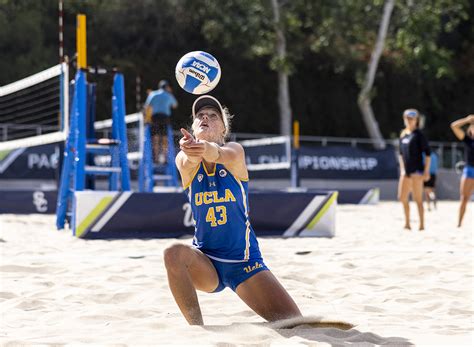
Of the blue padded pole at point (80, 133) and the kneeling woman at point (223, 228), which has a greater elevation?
the blue padded pole at point (80, 133)

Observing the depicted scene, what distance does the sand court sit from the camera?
3514mm

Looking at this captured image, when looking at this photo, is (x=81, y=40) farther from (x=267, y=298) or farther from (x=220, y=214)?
(x=267, y=298)

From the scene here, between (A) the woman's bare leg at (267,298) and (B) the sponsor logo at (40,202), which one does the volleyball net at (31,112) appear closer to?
(B) the sponsor logo at (40,202)

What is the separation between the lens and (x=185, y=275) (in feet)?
11.8

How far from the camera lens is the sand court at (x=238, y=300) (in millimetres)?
3514

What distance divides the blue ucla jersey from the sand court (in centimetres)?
35

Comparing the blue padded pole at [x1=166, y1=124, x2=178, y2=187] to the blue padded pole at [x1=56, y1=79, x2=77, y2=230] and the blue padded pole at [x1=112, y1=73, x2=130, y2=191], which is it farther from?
the blue padded pole at [x1=56, y1=79, x2=77, y2=230]

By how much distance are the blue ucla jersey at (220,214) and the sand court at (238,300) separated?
13.6 inches

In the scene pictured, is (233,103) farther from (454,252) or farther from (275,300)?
(275,300)

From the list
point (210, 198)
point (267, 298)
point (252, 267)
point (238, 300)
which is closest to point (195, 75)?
point (210, 198)

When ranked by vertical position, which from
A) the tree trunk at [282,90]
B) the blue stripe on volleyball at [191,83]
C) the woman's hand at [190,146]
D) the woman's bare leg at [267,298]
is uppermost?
the tree trunk at [282,90]

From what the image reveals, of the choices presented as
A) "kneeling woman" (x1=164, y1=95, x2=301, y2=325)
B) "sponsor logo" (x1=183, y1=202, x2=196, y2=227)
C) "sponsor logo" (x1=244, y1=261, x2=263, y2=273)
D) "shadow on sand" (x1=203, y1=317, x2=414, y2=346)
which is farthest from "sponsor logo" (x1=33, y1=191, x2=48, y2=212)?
"shadow on sand" (x1=203, y1=317, x2=414, y2=346)

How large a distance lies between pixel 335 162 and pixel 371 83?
4.20 meters

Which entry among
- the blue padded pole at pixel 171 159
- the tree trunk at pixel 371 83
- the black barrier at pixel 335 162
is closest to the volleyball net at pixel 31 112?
the blue padded pole at pixel 171 159
